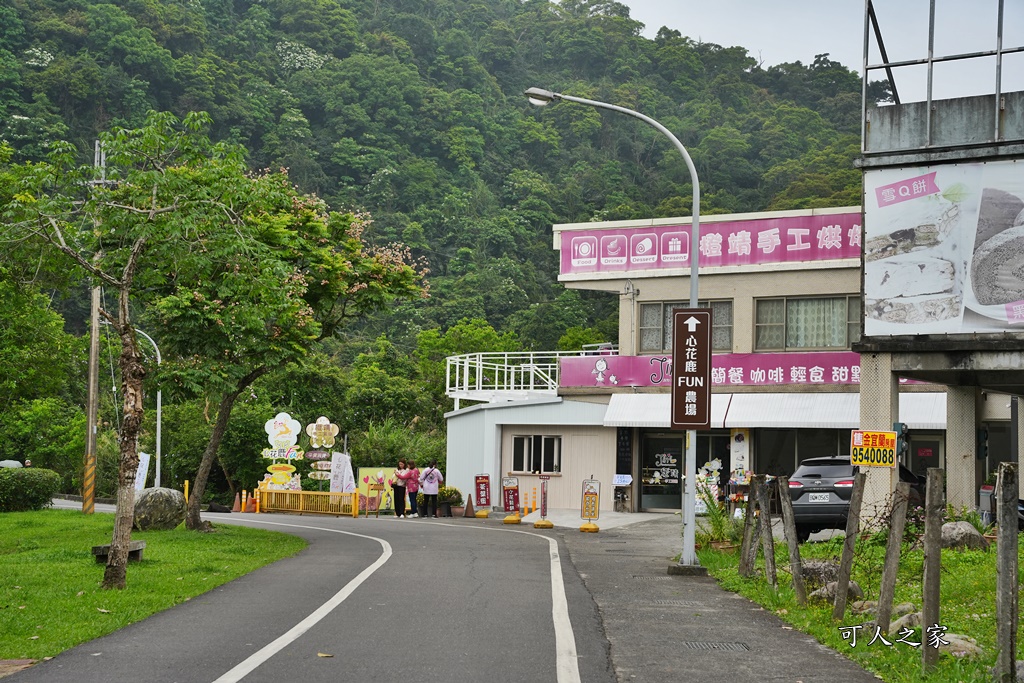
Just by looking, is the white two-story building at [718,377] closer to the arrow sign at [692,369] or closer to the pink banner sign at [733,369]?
the pink banner sign at [733,369]

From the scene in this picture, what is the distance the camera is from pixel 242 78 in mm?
88562

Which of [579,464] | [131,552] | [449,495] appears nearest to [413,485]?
[449,495]

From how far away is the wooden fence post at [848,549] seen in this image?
1115 cm

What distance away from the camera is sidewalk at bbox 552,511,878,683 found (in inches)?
361

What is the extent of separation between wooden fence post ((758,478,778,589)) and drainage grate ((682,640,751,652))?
3.43 m

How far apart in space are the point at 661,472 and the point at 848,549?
79.2 ft

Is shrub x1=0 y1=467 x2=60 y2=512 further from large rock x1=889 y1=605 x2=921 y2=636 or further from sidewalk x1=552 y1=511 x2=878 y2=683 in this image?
large rock x1=889 y1=605 x2=921 y2=636

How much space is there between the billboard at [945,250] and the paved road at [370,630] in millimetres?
7368

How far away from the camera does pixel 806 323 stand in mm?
32375

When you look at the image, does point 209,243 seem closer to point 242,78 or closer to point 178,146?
point 178,146

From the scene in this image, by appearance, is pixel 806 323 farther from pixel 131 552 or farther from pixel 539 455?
pixel 131 552

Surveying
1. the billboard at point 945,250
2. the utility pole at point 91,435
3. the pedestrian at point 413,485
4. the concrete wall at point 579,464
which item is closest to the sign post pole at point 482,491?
the concrete wall at point 579,464

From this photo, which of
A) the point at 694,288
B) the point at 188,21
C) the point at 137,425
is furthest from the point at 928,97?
the point at 188,21

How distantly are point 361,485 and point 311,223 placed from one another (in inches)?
654
